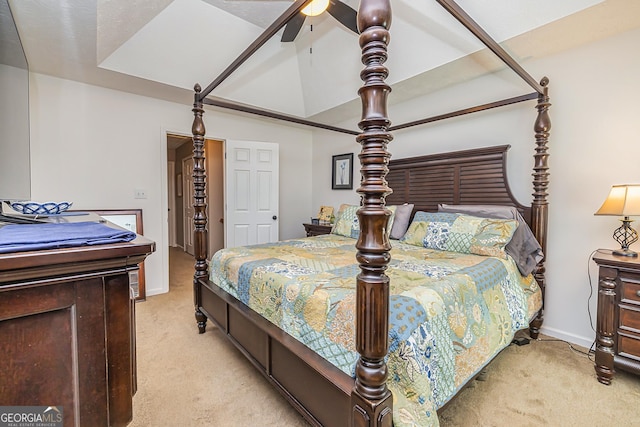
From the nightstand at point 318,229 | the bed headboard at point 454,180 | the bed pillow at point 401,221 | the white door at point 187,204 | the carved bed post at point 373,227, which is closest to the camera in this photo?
the carved bed post at point 373,227

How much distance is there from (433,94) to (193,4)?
262 centimetres

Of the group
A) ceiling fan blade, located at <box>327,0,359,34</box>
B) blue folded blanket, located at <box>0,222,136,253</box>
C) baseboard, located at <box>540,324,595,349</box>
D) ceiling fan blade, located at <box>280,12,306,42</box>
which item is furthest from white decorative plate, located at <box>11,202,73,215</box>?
baseboard, located at <box>540,324,595,349</box>

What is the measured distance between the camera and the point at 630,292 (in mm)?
1771

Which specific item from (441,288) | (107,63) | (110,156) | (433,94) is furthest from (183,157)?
(441,288)

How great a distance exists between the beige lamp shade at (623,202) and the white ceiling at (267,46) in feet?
3.89

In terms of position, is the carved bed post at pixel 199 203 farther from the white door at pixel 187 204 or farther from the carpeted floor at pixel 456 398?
the white door at pixel 187 204

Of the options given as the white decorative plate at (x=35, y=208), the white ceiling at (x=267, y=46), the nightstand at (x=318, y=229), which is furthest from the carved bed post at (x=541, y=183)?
the white decorative plate at (x=35, y=208)

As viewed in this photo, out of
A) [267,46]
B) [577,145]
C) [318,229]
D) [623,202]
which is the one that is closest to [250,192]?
[318,229]

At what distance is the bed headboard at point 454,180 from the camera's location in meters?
2.71

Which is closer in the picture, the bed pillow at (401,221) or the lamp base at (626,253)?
the lamp base at (626,253)

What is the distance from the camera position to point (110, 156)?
325 cm

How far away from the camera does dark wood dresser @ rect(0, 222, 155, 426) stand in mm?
496

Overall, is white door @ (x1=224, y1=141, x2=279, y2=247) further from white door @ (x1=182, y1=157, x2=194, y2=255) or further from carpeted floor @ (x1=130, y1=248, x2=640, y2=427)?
white door @ (x1=182, y1=157, x2=194, y2=255)

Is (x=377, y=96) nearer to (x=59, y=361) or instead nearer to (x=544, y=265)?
(x=59, y=361)
